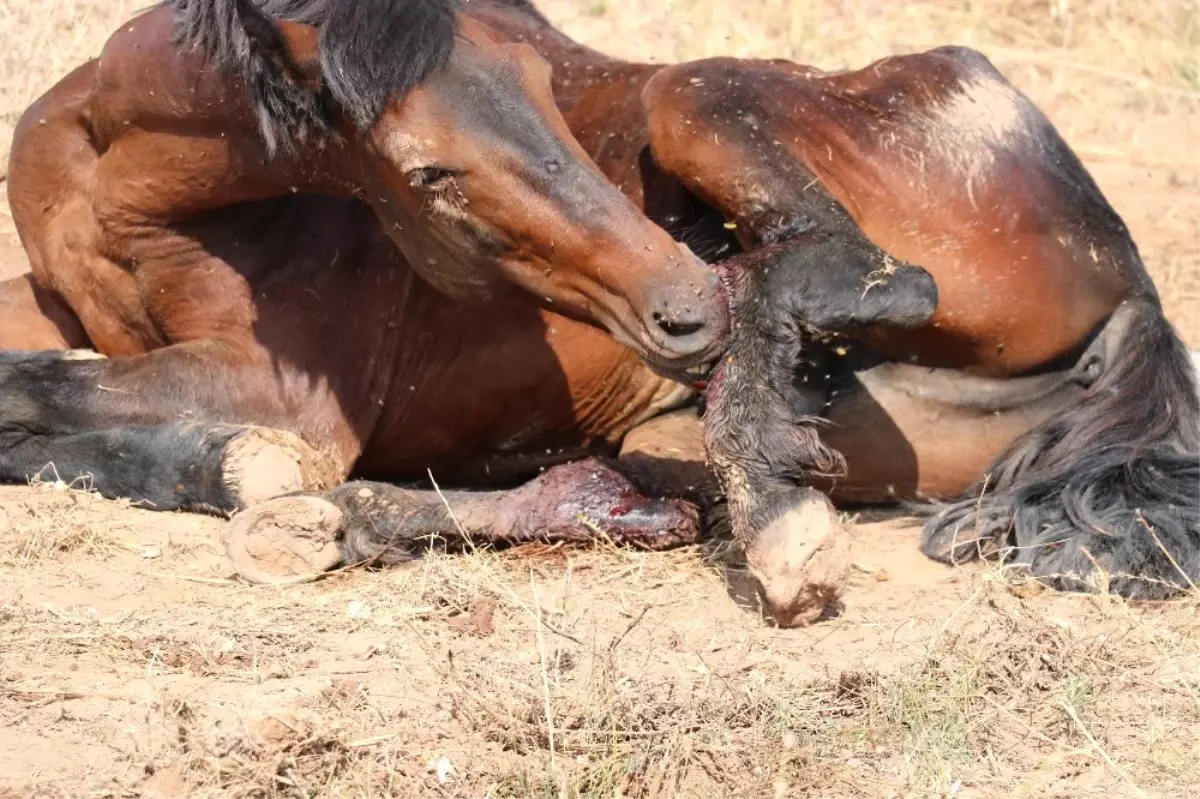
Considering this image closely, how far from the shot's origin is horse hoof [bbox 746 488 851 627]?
3656 millimetres

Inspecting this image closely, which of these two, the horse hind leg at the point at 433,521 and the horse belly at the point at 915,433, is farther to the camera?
the horse belly at the point at 915,433

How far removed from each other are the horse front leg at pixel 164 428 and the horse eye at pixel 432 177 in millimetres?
961

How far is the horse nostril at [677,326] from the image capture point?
3.55 meters

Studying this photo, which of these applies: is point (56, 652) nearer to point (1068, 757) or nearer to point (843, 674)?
point (843, 674)

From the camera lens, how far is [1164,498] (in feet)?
13.7

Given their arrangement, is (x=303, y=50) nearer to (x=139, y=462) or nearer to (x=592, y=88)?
(x=139, y=462)

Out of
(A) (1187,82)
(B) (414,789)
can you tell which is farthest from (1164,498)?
(A) (1187,82)

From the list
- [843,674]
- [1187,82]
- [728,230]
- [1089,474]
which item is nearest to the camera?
[843,674]

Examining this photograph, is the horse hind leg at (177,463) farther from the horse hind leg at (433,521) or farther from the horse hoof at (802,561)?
the horse hoof at (802,561)

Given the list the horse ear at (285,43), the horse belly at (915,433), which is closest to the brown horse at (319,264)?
the horse ear at (285,43)

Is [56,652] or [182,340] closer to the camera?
[56,652]

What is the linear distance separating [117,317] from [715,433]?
1905 mm

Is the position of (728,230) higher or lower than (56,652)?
higher

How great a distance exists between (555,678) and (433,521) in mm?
1052
